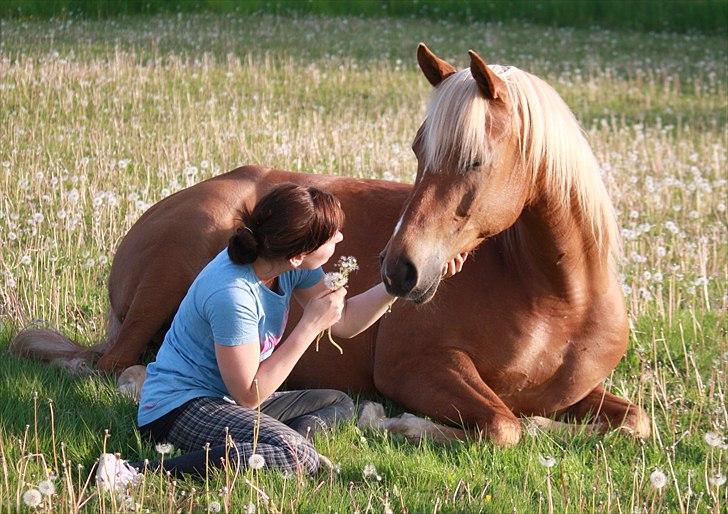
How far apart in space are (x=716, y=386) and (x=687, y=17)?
22.3 metres

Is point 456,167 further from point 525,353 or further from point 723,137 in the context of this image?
point 723,137

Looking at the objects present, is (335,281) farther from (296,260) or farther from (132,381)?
(132,381)

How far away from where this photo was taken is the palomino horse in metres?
4.55

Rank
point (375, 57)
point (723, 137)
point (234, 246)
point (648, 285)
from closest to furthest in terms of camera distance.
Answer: point (234, 246) → point (648, 285) → point (723, 137) → point (375, 57)

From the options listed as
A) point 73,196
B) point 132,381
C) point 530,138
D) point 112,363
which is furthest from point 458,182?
point 73,196

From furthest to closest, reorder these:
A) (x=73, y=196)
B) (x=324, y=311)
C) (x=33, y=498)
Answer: (x=73, y=196) → (x=324, y=311) → (x=33, y=498)

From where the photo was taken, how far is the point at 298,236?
4602mm

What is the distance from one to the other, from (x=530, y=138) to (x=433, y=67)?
58 cm

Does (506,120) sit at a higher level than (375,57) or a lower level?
higher

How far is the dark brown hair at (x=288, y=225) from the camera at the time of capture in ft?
15.0

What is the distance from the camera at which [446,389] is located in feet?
17.5

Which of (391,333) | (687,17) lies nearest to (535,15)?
(687,17)

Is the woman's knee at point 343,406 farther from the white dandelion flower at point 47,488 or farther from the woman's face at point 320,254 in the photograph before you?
the white dandelion flower at point 47,488

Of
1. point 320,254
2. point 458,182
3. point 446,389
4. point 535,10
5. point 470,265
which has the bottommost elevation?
point 446,389
